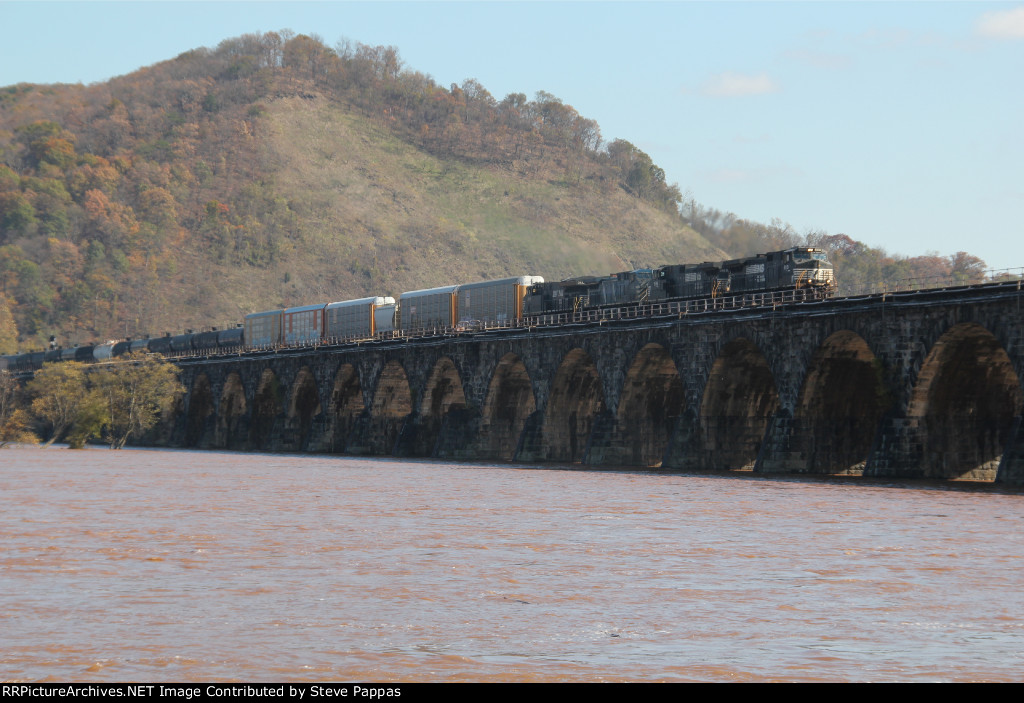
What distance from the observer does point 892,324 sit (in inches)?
1778

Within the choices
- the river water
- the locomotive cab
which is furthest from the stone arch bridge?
the river water

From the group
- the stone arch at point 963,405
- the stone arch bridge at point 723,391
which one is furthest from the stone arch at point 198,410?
the stone arch at point 963,405

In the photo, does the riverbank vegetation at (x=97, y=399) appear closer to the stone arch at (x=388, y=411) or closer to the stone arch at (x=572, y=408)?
the stone arch at (x=388, y=411)

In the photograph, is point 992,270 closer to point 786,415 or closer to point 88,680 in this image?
point 786,415

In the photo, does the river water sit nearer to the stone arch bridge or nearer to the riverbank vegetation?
the stone arch bridge

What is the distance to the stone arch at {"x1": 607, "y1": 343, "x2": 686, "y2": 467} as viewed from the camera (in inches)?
2341

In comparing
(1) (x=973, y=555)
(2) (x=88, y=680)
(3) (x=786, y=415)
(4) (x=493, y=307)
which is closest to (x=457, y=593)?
(2) (x=88, y=680)

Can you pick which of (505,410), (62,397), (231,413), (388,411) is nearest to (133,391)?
(62,397)

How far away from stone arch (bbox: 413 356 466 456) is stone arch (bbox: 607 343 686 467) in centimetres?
1736

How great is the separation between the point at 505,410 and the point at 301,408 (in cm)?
2737

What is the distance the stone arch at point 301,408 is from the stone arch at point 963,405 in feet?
171

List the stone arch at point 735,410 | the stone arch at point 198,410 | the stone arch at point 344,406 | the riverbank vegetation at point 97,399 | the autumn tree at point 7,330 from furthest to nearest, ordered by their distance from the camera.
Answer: the autumn tree at point 7,330 → the stone arch at point 198,410 → the riverbank vegetation at point 97,399 → the stone arch at point 344,406 → the stone arch at point 735,410

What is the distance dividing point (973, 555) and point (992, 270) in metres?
20.5

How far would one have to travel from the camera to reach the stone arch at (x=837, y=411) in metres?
49.2
